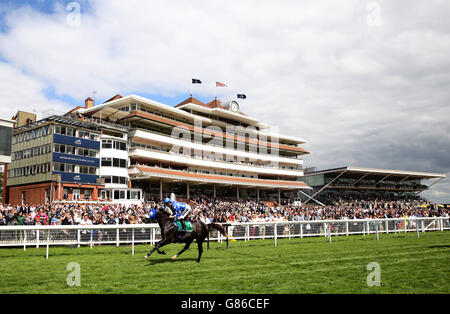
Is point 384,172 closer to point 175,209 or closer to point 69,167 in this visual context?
point 69,167

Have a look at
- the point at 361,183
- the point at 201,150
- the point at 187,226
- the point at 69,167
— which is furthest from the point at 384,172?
the point at 187,226

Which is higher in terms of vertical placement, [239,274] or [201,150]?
[201,150]

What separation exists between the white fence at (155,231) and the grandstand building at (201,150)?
932 inches

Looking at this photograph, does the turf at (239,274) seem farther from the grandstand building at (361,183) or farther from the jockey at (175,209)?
the grandstand building at (361,183)

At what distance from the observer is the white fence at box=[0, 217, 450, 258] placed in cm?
1150

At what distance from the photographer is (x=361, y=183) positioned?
5994 cm

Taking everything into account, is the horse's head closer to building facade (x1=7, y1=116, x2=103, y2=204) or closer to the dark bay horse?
the dark bay horse

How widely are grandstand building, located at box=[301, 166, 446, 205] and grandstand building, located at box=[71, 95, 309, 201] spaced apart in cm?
284

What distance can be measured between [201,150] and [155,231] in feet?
113

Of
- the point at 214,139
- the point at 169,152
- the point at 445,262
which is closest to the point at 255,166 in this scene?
the point at 214,139

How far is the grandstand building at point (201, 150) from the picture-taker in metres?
41.4

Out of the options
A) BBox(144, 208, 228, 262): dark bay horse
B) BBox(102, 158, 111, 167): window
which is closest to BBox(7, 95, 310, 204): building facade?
BBox(102, 158, 111, 167): window

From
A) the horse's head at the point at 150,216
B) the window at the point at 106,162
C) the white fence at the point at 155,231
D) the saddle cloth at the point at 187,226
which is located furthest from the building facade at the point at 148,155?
the saddle cloth at the point at 187,226
